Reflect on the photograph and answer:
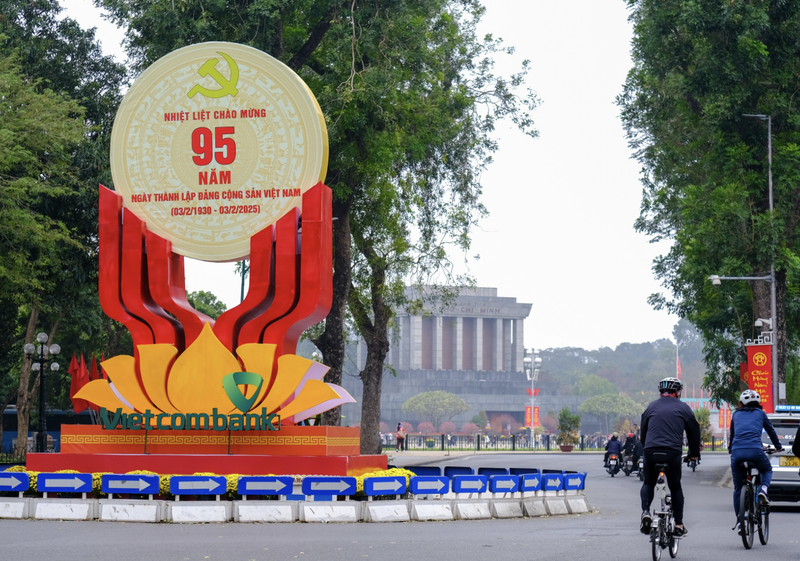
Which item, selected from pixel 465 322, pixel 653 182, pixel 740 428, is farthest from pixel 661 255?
pixel 465 322

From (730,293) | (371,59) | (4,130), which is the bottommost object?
(730,293)

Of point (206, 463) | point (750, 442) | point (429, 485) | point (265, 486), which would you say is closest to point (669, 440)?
point (750, 442)

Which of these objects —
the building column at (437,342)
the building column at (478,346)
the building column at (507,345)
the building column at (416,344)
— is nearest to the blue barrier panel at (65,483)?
the building column at (416,344)

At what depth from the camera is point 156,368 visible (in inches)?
810

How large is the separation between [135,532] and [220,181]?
30.9ft

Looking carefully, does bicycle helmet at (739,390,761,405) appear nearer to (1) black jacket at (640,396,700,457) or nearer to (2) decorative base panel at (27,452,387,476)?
(1) black jacket at (640,396,700,457)

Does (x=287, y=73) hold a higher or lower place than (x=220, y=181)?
higher

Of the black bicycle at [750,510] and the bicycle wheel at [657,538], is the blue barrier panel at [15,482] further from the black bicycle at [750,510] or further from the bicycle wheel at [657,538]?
the black bicycle at [750,510]

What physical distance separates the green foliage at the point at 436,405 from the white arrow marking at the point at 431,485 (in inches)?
3188

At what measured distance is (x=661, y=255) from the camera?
3972 centimetres

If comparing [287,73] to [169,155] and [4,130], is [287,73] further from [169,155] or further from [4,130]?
[4,130]

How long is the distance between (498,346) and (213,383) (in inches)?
3889

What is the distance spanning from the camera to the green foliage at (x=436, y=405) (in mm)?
97188

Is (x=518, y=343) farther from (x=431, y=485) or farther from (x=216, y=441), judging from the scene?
(x=431, y=485)
